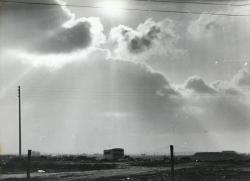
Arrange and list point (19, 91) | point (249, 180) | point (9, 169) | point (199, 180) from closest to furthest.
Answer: point (249, 180) < point (199, 180) < point (9, 169) < point (19, 91)

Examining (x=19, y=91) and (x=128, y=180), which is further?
(x=19, y=91)

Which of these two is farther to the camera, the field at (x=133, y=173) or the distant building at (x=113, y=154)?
→ the distant building at (x=113, y=154)

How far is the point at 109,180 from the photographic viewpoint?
32.9 m

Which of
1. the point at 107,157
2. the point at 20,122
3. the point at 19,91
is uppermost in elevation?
the point at 19,91

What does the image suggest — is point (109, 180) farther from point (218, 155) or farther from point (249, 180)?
point (218, 155)

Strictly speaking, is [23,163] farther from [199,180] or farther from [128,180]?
[199,180]

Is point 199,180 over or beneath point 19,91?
beneath

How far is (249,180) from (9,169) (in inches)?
1500

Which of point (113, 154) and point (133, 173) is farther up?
point (133, 173)

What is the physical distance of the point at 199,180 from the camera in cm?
3206

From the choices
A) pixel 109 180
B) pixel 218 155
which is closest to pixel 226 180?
pixel 109 180

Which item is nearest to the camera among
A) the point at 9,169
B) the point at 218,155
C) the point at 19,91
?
the point at 9,169

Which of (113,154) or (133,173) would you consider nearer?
(133,173)

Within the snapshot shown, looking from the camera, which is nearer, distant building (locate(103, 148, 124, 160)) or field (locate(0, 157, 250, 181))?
field (locate(0, 157, 250, 181))
